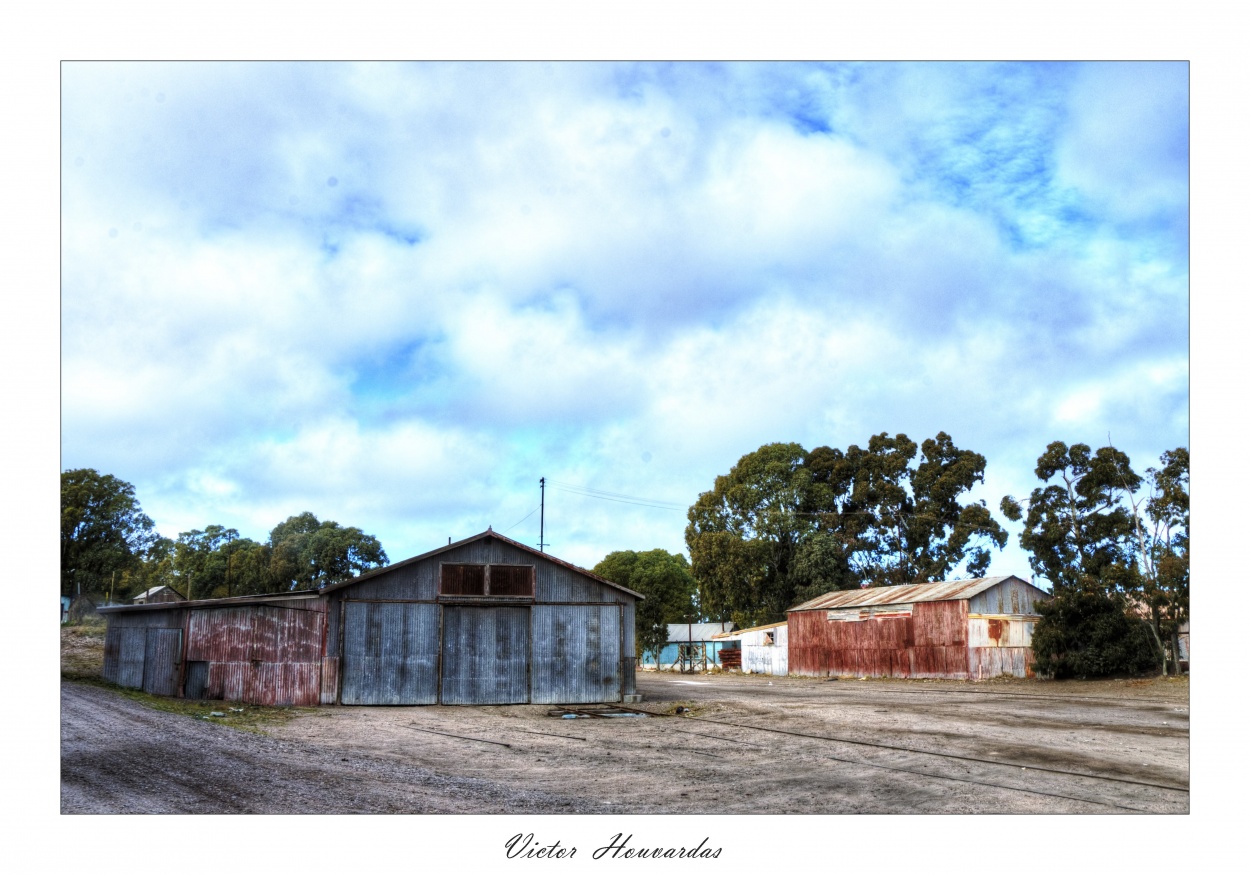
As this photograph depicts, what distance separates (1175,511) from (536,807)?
126 feet

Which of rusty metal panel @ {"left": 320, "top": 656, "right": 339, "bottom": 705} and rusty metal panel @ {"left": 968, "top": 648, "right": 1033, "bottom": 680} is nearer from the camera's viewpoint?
rusty metal panel @ {"left": 320, "top": 656, "right": 339, "bottom": 705}

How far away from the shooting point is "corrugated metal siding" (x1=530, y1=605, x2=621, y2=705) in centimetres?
2877

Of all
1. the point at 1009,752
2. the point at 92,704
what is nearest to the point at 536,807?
the point at 1009,752

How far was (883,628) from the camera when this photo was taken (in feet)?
152

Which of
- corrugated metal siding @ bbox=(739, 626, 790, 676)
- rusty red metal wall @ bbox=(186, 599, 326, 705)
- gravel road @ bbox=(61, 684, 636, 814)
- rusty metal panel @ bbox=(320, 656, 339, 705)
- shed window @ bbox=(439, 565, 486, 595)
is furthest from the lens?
corrugated metal siding @ bbox=(739, 626, 790, 676)

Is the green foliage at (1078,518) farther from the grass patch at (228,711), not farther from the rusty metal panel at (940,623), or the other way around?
the grass patch at (228,711)

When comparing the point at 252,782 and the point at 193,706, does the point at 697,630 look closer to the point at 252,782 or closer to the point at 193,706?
the point at 193,706

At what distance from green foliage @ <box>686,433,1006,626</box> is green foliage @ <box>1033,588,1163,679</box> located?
68.9 feet

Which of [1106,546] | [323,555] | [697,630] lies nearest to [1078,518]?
[1106,546]

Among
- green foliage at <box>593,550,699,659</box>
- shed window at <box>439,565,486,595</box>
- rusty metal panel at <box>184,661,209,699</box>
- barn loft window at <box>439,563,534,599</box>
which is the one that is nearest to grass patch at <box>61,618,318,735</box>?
rusty metal panel at <box>184,661,209,699</box>

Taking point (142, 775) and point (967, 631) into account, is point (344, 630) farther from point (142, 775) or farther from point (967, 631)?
point (967, 631)

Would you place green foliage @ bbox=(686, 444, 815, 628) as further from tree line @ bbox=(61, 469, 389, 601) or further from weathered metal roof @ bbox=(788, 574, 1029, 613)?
tree line @ bbox=(61, 469, 389, 601)

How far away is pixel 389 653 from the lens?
90.2 feet

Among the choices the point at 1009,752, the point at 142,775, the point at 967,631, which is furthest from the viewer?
the point at 967,631
